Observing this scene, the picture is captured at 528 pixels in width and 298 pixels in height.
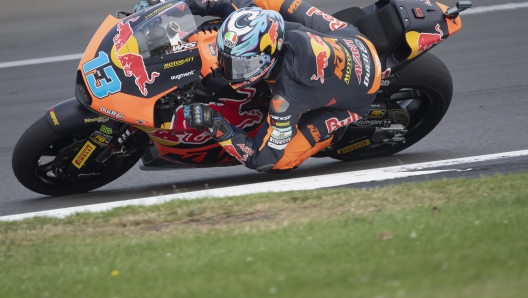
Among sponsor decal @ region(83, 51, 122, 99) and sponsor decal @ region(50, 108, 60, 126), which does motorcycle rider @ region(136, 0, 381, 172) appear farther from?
sponsor decal @ region(50, 108, 60, 126)

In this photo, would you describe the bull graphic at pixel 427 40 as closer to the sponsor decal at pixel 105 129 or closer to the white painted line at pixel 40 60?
the sponsor decal at pixel 105 129

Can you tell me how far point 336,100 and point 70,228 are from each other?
1.95 meters

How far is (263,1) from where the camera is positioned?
5609mm

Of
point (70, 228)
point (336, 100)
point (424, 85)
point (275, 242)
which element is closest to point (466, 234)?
point (275, 242)

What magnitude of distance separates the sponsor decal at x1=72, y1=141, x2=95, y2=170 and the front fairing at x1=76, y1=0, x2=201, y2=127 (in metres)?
0.49

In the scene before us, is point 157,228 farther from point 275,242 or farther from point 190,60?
point 190,60

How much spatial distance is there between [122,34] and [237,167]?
183cm

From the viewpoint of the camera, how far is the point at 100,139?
5078mm

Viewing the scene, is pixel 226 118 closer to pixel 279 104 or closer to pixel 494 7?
pixel 279 104

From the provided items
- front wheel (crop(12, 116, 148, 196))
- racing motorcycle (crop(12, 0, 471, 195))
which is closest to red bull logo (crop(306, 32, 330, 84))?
racing motorcycle (crop(12, 0, 471, 195))

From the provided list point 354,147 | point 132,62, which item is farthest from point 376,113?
point 132,62

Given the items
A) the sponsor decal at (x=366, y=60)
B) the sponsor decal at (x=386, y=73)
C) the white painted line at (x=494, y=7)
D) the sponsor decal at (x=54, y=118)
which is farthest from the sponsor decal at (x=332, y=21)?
the white painted line at (x=494, y=7)

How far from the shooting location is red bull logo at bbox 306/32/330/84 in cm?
492

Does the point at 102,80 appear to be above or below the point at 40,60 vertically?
above
